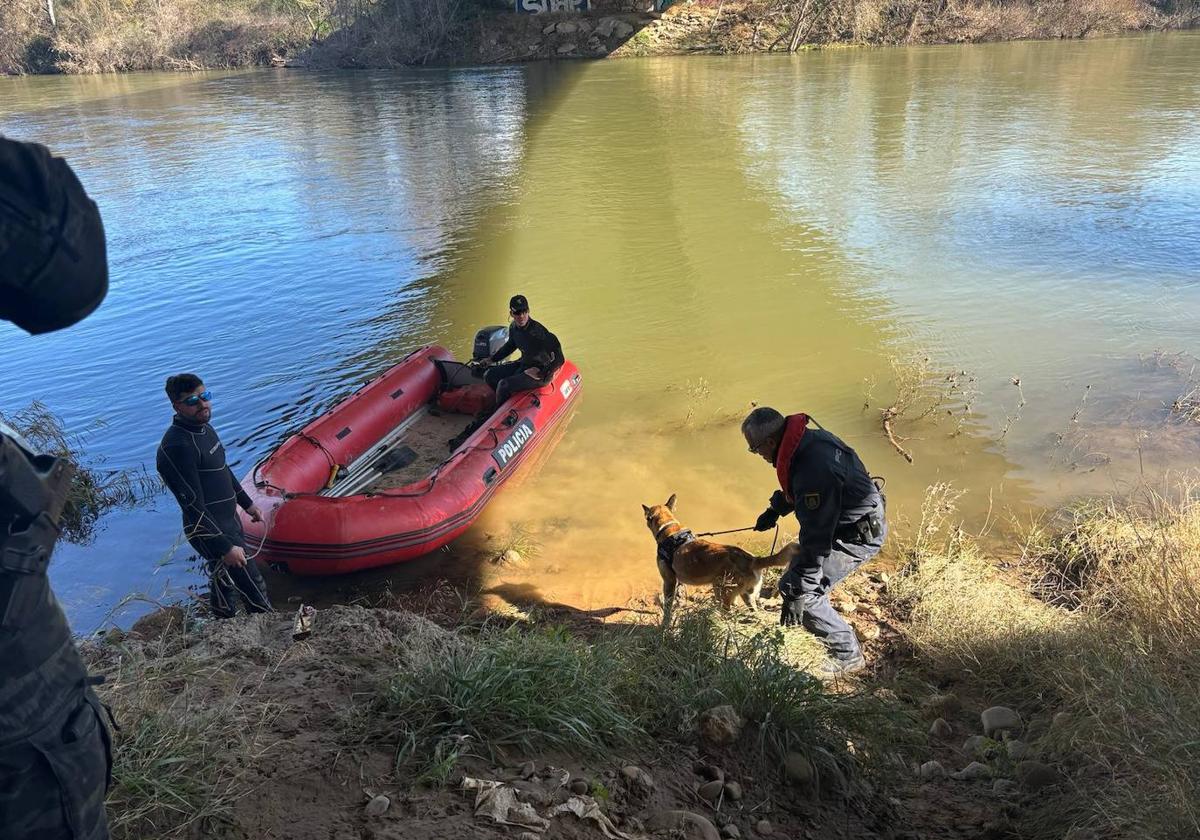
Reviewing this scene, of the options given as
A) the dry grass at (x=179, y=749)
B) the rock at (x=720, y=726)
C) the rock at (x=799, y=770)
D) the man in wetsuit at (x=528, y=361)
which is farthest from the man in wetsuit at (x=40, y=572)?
the man in wetsuit at (x=528, y=361)

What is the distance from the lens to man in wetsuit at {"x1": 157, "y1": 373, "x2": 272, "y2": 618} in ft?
14.6

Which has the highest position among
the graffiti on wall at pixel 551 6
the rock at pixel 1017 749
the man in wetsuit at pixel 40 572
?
the graffiti on wall at pixel 551 6

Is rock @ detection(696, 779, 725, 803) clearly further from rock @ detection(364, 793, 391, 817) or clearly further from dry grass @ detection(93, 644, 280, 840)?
dry grass @ detection(93, 644, 280, 840)

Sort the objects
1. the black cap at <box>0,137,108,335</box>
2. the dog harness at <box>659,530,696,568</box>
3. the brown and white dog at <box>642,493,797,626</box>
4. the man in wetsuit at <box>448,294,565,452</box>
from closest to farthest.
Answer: the black cap at <box>0,137,108,335</box>
the brown and white dog at <box>642,493,797,626</box>
the dog harness at <box>659,530,696,568</box>
the man in wetsuit at <box>448,294,565,452</box>

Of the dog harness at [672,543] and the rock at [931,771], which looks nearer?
the rock at [931,771]

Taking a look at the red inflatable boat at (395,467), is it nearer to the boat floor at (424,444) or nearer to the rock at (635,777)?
the boat floor at (424,444)

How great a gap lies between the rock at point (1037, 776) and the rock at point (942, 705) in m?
0.75

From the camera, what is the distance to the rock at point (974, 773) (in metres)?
3.08

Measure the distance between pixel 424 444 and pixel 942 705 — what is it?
5128 millimetres

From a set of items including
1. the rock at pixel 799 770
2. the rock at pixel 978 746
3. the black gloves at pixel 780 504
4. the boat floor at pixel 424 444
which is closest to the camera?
the rock at pixel 799 770

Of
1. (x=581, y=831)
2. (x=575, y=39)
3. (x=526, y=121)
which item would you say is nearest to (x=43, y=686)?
(x=581, y=831)

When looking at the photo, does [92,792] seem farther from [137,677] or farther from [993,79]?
[993,79]

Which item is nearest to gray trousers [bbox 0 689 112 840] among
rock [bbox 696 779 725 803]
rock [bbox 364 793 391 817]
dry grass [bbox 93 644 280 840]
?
dry grass [bbox 93 644 280 840]

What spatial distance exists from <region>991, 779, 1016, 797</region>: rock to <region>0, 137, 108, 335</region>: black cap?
Answer: 3.17 meters
